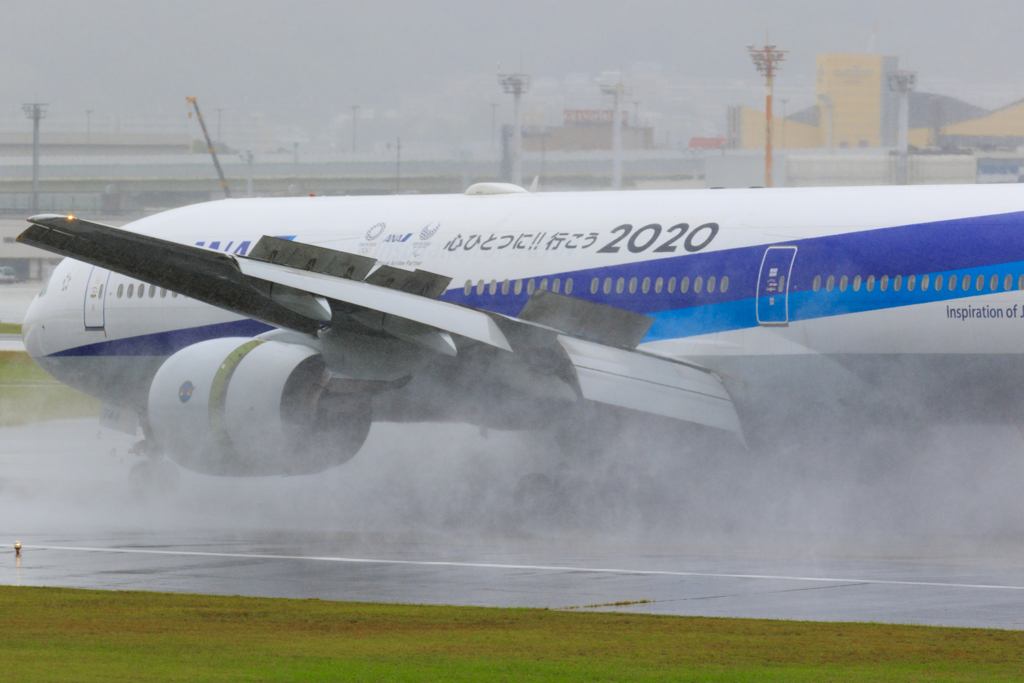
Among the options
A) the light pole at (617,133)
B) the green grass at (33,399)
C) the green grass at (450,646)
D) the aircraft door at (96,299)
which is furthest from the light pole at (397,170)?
the green grass at (450,646)

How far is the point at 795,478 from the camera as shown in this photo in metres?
16.0

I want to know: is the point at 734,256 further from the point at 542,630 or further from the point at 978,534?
the point at 542,630

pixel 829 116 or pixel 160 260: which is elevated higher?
pixel 829 116

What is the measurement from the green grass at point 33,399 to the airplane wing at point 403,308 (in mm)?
20869

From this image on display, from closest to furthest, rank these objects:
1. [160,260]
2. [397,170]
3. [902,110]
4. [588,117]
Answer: [160,260]
[397,170]
[902,110]
[588,117]

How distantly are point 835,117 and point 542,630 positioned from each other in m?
112

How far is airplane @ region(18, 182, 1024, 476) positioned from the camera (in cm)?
1451

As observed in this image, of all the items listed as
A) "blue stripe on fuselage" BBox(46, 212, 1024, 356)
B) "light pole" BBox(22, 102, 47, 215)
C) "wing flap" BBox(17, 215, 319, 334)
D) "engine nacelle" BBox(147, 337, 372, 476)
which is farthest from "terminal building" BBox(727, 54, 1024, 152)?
"wing flap" BBox(17, 215, 319, 334)

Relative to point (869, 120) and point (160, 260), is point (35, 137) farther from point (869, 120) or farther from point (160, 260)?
point (160, 260)

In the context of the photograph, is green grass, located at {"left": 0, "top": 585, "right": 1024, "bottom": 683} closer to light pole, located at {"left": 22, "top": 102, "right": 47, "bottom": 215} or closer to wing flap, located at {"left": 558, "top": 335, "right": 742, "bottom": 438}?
wing flap, located at {"left": 558, "top": 335, "right": 742, "bottom": 438}

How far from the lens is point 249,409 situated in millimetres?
15617

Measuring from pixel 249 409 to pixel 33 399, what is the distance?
1036 inches

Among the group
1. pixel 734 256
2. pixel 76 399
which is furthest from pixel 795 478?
pixel 76 399

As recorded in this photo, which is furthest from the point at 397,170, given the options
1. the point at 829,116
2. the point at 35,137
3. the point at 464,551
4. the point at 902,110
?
the point at 464,551
